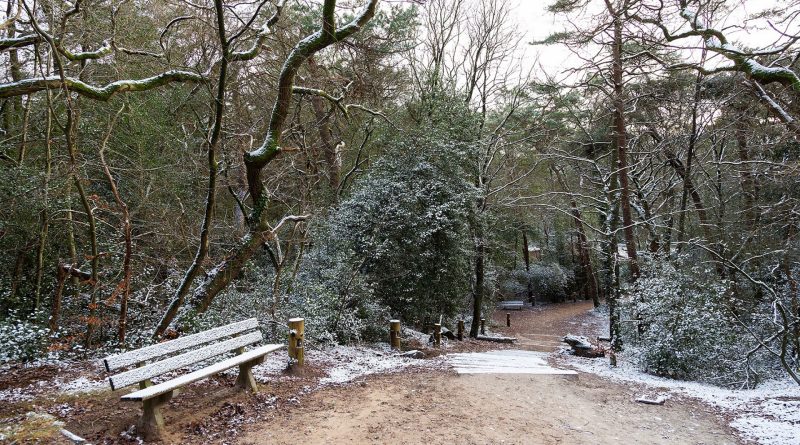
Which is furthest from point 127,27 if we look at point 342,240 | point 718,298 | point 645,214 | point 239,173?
point 645,214

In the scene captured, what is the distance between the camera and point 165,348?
423 centimetres

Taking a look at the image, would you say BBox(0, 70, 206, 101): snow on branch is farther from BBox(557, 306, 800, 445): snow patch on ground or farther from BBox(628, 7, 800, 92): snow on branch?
BBox(557, 306, 800, 445): snow patch on ground

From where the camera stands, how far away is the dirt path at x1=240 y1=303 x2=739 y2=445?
4133 millimetres

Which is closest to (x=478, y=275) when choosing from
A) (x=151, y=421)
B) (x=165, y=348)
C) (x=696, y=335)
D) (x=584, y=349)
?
(x=584, y=349)

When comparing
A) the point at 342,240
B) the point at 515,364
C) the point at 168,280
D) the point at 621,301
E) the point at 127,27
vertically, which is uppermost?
the point at 127,27

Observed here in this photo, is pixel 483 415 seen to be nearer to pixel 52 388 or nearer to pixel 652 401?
pixel 652 401

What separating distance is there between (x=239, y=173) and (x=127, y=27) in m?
4.19

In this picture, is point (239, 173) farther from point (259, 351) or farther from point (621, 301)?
point (621, 301)

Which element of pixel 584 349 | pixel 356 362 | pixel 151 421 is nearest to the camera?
pixel 151 421

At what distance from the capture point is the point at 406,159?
11.9m

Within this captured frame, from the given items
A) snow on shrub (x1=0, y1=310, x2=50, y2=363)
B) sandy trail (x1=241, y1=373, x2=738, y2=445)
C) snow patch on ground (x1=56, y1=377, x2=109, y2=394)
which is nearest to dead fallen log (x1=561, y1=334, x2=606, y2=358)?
sandy trail (x1=241, y1=373, x2=738, y2=445)

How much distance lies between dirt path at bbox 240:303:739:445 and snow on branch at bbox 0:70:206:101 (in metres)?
4.48

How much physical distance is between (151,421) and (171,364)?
520 millimetres

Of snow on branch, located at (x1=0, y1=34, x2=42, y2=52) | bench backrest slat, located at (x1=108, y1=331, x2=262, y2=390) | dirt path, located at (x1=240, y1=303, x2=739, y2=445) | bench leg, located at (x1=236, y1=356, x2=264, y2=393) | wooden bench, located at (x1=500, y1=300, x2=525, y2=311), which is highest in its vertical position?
snow on branch, located at (x1=0, y1=34, x2=42, y2=52)
